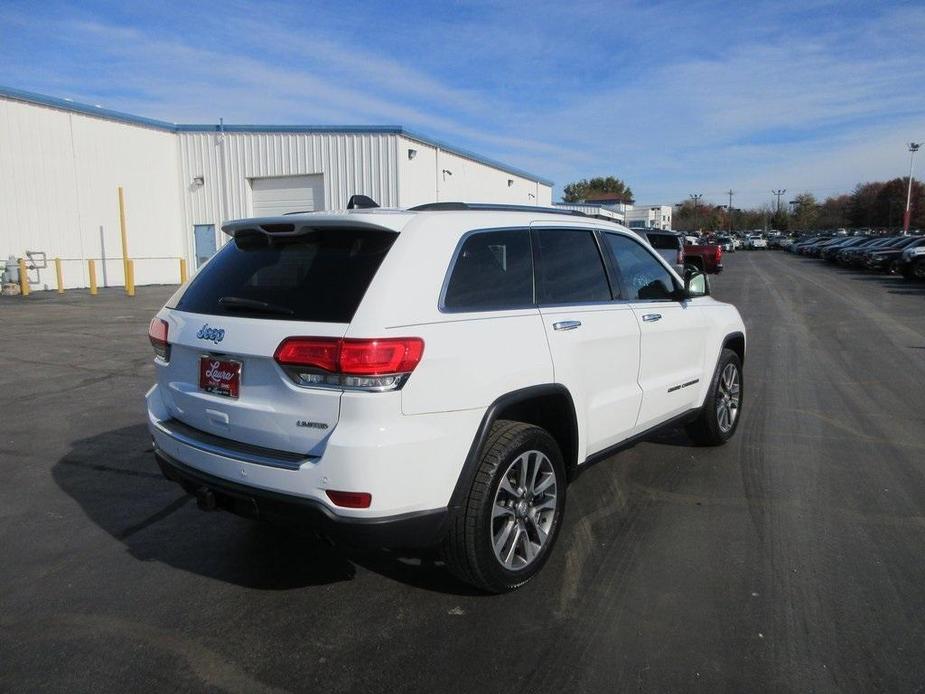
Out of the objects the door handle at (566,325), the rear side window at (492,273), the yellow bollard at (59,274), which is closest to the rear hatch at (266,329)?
the rear side window at (492,273)

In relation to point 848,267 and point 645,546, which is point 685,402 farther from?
point 848,267

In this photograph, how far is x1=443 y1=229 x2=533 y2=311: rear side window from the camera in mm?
3168

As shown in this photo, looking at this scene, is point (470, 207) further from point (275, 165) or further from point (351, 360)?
point (275, 165)

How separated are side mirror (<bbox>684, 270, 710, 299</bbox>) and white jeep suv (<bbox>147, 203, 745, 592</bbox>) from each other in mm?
1309

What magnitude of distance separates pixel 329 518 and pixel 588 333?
68.0 inches

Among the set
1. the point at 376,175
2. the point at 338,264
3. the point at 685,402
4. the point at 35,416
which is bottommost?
the point at 35,416

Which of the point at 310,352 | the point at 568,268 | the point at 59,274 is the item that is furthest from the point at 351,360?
the point at 59,274

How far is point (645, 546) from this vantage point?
3.86 m

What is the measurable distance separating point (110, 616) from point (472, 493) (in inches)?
69.7

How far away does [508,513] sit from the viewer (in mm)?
3334

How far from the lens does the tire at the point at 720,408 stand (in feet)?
17.5

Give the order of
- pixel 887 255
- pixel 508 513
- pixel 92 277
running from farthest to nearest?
pixel 887 255 < pixel 92 277 < pixel 508 513

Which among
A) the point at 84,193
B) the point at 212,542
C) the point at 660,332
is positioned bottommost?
the point at 212,542

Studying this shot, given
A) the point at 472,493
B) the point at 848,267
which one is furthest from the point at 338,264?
the point at 848,267
